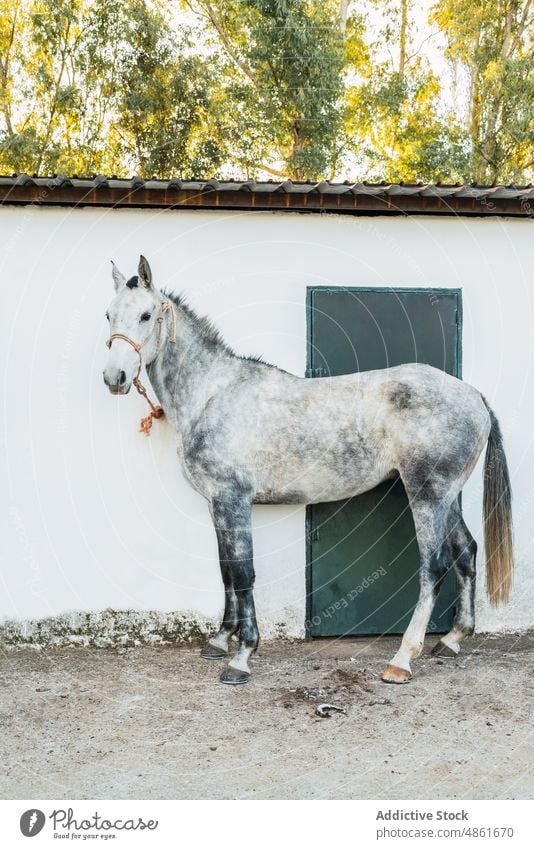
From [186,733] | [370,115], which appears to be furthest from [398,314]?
[370,115]

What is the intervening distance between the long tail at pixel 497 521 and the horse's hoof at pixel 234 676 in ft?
5.17

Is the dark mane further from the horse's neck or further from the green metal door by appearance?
the green metal door

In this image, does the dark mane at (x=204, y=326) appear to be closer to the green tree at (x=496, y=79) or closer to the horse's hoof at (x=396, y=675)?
the horse's hoof at (x=396, y=675)


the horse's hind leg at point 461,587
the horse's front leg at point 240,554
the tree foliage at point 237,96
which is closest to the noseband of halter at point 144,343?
the horse's front leg at point 240,554

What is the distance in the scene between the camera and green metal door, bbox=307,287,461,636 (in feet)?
15.5

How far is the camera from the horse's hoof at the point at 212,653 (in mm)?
4473

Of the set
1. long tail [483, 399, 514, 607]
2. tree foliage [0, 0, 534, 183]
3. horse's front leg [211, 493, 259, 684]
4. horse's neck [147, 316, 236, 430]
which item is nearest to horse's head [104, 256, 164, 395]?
horse's neck [147, 316, 236, 430]

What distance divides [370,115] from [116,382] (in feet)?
44.1

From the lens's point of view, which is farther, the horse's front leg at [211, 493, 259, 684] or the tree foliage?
the tree foliage

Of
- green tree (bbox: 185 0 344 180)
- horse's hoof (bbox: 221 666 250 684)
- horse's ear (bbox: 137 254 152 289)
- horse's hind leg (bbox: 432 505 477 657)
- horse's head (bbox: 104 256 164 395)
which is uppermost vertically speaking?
green tree (bbox: 185 0 344 180)

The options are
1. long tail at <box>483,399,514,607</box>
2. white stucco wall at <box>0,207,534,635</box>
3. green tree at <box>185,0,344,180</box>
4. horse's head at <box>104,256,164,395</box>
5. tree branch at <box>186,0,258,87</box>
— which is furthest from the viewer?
tree branch at <box>186,0,258,87</box>

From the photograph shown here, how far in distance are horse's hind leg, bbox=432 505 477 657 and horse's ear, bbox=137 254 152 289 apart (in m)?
2.29

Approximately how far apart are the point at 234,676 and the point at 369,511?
1365 millimetres

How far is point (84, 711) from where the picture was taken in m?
3.78
